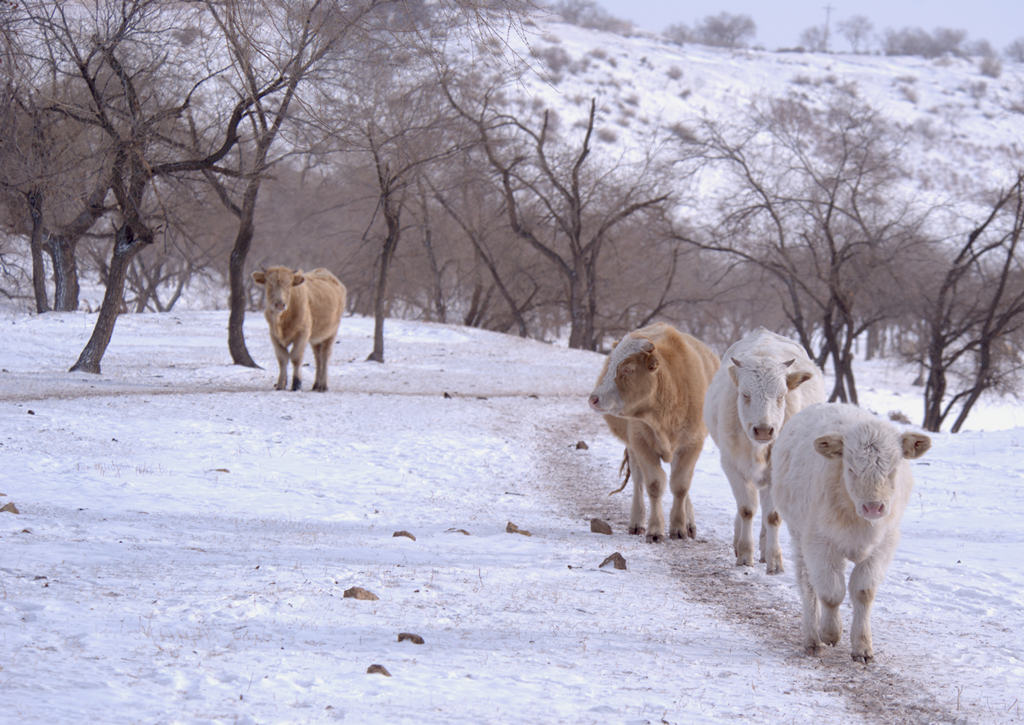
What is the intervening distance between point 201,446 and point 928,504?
8094 mm

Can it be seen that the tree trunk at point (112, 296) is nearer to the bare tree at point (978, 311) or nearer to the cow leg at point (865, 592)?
the cow leg at point (865, 592)

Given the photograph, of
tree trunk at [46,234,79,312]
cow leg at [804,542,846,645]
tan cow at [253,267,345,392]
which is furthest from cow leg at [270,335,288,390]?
tree trunk at [46,234,79,312]

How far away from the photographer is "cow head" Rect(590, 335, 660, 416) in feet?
28.4

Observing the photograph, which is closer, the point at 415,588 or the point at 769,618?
the point at 415,588

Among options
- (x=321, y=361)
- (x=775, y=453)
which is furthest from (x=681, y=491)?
(x=321, y=361)

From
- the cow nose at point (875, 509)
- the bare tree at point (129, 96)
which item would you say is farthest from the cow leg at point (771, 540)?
the bare tree at point (129, 96)

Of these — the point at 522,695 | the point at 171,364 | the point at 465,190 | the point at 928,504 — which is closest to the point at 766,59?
the point at 465,190

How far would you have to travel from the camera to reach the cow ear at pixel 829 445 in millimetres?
5812

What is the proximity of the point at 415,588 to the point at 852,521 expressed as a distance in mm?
2648

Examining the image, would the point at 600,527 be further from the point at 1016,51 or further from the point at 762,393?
the point at 1016,51

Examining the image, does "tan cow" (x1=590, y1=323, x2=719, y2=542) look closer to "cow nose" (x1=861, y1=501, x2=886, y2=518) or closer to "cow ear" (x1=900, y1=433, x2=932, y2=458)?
"cow ear" (x1=900, y1=433, x2=932, y2=458)

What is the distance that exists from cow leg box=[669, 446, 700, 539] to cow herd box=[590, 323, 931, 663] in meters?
0.01

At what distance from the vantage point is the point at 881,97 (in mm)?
88625

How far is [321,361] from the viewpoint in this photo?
18.1m
